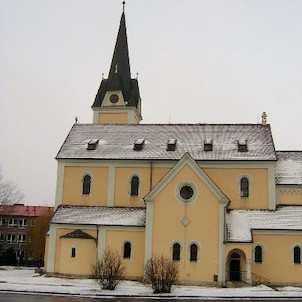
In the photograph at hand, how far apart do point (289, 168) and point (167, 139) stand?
40.0 ft

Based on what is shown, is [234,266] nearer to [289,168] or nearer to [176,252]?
[176,252]

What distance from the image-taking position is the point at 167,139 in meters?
49.7

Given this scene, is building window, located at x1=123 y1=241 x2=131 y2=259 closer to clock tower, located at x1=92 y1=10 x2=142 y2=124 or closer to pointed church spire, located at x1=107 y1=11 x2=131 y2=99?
clock tower, located at x1=92 y1=10 x2=142 y2=124

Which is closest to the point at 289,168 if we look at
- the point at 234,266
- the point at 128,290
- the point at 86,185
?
the point at 234,266

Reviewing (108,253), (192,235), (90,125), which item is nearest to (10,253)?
(90,125)

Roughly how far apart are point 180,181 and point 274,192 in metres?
9.31

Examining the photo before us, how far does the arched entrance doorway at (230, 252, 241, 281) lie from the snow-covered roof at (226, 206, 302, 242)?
2360mm

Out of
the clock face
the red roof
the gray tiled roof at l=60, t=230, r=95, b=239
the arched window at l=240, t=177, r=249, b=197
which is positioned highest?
the clock face

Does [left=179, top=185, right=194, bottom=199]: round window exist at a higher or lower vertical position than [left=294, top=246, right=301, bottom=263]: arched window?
higher

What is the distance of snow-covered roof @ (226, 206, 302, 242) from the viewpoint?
4100 cm

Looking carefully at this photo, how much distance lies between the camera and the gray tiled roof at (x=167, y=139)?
154ft

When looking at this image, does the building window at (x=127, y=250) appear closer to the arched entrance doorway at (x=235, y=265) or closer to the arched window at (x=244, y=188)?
the arched entrance doorway at (x=235, y=265)

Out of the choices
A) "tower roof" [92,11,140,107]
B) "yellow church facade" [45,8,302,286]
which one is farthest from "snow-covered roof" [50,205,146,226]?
"tower roof" [92,11,140,107]

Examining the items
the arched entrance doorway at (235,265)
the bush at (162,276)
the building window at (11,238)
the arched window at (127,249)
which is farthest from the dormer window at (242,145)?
the building window at (11,238)
